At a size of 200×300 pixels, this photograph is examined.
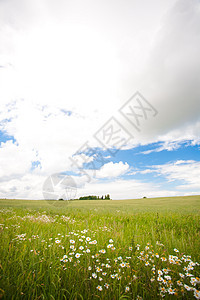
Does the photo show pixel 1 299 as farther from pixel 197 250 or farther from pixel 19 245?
pixel 197 250

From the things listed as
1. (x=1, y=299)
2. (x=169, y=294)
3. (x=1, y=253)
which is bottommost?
(x=169, y=294)

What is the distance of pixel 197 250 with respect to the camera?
11.3ft

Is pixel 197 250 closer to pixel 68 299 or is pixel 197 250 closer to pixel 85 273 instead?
pixel 85 273

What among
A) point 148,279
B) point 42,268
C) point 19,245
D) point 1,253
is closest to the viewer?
point 148,279

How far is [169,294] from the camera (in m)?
2.15

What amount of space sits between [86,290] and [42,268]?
866 mm

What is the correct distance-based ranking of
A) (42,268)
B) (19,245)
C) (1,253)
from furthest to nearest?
(19,245) < (1,253) < (42,268)

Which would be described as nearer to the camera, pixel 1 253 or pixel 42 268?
pixel 42 268

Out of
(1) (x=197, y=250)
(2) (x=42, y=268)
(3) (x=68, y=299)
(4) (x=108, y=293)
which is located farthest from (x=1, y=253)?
(1) (x=197, y=250)

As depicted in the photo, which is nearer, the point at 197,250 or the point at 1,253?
the point at 1,253

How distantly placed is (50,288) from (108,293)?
79 centimetres

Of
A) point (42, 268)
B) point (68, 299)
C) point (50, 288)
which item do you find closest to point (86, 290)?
point (68, 299)

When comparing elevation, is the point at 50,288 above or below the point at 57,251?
below

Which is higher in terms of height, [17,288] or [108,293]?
[17,288]
